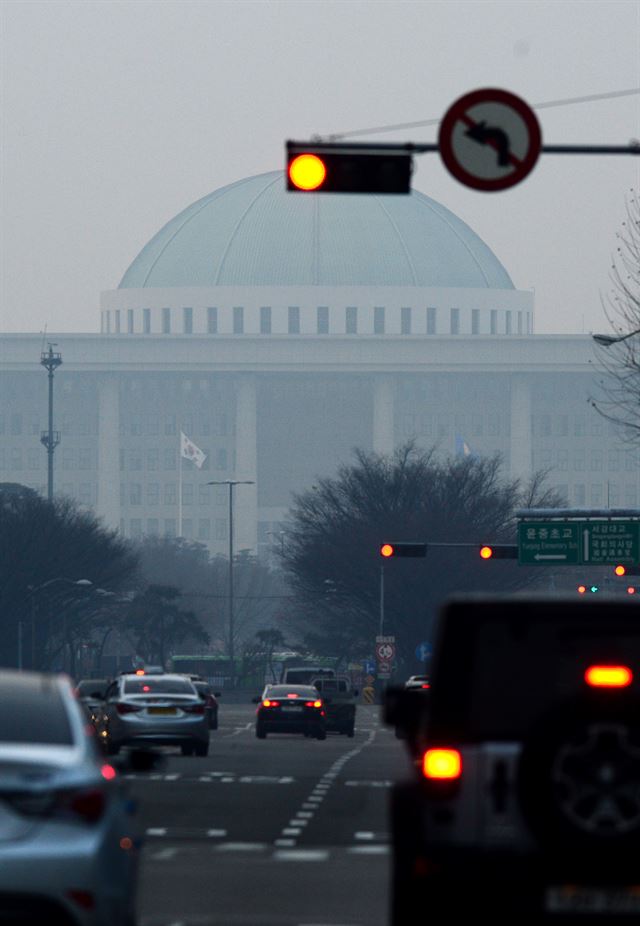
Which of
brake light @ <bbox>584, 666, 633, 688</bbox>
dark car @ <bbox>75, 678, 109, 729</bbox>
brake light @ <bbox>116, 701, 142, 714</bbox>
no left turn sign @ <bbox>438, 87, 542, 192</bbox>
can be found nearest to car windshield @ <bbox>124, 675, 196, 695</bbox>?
dark car @ <bbox>75, 678, 109, 729</bbox>

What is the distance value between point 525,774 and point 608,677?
30.6 inches

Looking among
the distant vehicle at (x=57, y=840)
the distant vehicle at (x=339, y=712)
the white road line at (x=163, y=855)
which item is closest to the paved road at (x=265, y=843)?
the white road line at (x=163, y=855)

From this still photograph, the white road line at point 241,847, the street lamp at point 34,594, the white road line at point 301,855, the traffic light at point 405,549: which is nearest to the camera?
the white road line at point 301,855

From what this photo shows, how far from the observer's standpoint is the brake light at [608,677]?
415 inches

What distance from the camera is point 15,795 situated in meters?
10.5

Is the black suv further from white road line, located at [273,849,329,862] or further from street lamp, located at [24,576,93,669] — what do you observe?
street lamp, located at [24,576,93,669]

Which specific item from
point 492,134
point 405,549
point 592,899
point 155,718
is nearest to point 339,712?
point 405,549

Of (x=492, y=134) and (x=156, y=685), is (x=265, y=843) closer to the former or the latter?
(x=492, y=134)

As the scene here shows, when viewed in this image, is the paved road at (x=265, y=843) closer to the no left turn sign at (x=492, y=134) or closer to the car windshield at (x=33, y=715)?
the car windshield at (x=33, y=715)

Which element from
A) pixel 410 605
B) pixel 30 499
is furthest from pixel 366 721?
pixel 30 499

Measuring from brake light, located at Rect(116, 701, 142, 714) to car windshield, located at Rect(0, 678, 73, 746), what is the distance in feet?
90.8

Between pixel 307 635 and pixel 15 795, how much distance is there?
346 feet

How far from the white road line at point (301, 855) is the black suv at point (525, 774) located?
8.52 meters

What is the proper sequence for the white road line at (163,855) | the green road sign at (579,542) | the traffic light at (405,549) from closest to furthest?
the white road line at (163,855), the green road sign at (579,542), the traffic light at (405,549)
